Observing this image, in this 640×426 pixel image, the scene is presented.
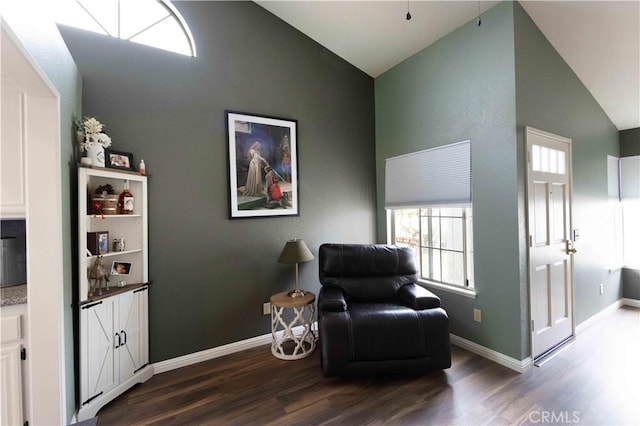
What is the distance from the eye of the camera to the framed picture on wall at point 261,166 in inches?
110

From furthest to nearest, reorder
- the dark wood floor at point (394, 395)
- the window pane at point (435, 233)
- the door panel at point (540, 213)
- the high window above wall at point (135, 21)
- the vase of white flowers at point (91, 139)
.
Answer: the window pane at point (435, 233)
the door panel at point (540, 213)
the high window above wall at point (135, 21)
the vase of white flowers at point (91, 139)
the dark wood floor at point (394, 395)

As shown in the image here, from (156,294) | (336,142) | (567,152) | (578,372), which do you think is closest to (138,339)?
(156,294)

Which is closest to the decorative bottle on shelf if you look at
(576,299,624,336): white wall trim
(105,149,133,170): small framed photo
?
(105,149,133,170): small framed photo

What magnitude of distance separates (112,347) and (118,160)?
139 cm

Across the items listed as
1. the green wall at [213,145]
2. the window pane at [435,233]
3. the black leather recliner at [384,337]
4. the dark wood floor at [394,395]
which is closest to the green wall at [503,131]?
the dark wood floor at [394,395]

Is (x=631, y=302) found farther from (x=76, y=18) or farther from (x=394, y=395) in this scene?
(x=76, y=18)

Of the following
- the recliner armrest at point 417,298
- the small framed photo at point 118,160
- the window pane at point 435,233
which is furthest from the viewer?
the window pane at point 435,233

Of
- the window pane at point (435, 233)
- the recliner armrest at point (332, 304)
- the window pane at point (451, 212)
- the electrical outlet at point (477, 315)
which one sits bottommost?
the electrical outlet at point (477, 315)

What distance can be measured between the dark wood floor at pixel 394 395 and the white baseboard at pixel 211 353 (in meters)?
0.08

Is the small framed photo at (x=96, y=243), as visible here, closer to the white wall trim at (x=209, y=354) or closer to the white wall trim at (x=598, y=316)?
the white wall trim at (x=209, y=354)

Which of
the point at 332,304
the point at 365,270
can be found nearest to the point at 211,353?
the point at 332,304

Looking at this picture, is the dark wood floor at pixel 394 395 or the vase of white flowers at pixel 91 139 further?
the vase of white flowers at pixel 91 139

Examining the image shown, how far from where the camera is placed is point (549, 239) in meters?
2.64

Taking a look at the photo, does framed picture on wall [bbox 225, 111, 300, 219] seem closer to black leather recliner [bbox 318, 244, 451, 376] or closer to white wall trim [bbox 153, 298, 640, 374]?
black leather recliner [bbox 318, 244, 451, 376]
